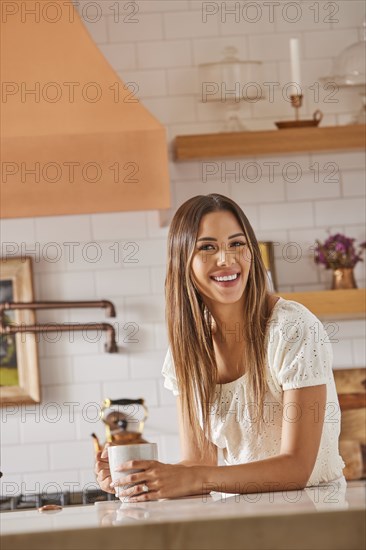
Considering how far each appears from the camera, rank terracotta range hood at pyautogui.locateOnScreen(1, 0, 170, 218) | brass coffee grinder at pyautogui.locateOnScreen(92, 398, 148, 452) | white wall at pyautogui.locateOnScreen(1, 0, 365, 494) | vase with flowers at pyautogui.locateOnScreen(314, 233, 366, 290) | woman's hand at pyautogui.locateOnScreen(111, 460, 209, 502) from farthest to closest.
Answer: white wall at pyautogui.locateOnScreen(1, 0, 365, 494) → vase with flowers at pyautogui.locateOnScreen(314, 233, 366, 290) → brass coffee grinder at pyautogui.locateOnScreen(92, 398, 148, 452) → terracotta range hood at pyautogui.locateOnScreen(1, 0, 170, 218) → woman's hand at pyautogui.locateOnScreen(111, 460, 209, 502)

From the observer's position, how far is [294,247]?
411 centimetres

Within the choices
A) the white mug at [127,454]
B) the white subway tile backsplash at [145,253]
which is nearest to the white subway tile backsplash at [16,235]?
the white subway tile backsplash at [145,253]

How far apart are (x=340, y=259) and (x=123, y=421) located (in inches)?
42.9

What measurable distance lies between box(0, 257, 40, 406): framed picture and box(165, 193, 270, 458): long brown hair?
1.83 m

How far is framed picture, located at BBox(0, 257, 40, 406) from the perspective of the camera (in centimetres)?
398

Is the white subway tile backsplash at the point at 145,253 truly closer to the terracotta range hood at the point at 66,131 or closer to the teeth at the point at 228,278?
the terracotta range hood at the point at 66,131

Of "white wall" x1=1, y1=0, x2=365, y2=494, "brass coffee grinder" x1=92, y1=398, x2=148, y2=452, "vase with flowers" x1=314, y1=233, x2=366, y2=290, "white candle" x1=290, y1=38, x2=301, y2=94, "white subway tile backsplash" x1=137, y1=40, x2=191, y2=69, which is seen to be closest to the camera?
"brass coffee grinder" x1=92, y1=398, x2=148, y2=452

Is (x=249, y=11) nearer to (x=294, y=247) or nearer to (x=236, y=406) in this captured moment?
(x=294, y=247)

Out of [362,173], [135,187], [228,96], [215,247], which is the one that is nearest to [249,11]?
[228,96]

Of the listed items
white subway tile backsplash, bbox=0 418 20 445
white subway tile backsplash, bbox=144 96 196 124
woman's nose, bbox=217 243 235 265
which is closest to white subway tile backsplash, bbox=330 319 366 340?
white subway tile backsplash, bbox=144 96 196 124

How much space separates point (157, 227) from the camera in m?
4.13

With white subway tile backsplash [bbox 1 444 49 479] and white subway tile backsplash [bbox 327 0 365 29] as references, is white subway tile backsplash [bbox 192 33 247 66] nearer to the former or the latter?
white subway tile backsplash [bbox 327 0 365 29]

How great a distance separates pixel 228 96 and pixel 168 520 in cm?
294

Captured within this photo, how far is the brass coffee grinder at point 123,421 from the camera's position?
361 cm
